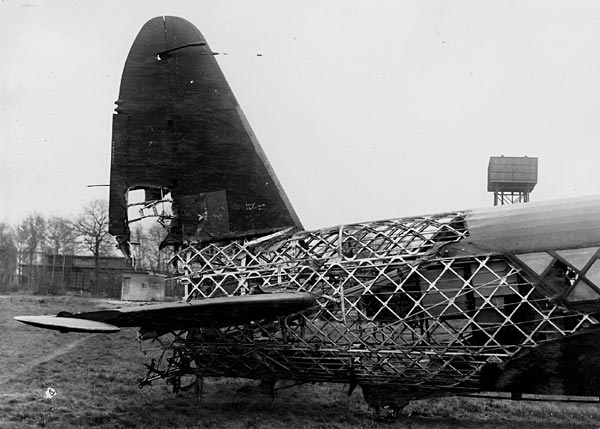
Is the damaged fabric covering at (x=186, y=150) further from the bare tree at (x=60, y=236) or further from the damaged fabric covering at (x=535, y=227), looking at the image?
the bare tree at (x=60, y=236)

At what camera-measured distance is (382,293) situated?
27.4ft

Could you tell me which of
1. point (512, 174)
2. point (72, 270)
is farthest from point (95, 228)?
point (512, 174)

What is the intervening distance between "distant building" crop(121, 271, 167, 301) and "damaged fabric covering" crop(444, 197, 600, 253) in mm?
30142

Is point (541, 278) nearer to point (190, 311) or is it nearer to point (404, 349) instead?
point (404, 349)

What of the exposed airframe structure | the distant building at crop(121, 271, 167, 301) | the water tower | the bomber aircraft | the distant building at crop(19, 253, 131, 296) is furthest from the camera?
the distant building at crop(19, 253, 131, 296)

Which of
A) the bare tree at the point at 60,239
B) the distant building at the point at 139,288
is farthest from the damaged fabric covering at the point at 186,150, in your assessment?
the bare tree at the point at 60,239

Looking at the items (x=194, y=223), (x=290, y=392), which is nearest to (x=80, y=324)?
(x=194, y=223)

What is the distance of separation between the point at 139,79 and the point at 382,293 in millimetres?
6400

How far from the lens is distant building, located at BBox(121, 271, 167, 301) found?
3609cm

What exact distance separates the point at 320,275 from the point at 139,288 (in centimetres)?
3014

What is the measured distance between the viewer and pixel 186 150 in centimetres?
1084

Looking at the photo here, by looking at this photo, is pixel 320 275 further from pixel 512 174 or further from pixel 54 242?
pixel 54 242

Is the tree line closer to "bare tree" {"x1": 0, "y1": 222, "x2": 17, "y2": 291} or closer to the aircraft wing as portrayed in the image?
"bare tree" {"x1": 0, "y1": 222, "x2": 17, "y2": 291}

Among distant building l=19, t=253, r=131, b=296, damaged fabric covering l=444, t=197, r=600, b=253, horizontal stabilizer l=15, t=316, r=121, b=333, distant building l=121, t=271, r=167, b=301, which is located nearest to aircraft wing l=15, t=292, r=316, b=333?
horizontal stabilizer l=15, t=316, r=121, b=333
